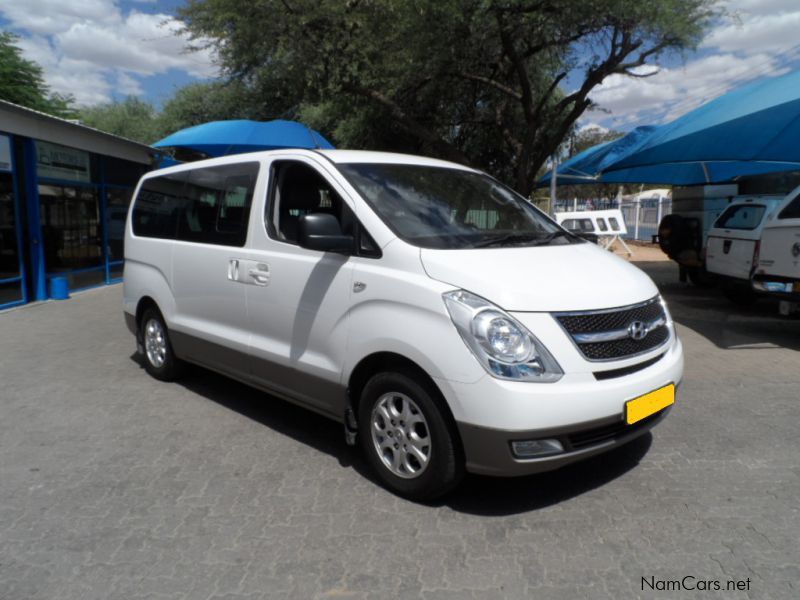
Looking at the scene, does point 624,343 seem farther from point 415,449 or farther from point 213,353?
point 213,353

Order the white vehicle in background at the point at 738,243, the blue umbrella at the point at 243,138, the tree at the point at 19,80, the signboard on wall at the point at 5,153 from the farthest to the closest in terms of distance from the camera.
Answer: the tree at the point at 19,80 < the signboard on wall at the point at 5,153 < the blue umbrella at the point at 243,138 < the white vehicle in background at the point at 738,243

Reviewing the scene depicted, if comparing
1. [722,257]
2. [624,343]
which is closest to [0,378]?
[624,343]

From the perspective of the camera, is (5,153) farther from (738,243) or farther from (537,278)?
(738,243)

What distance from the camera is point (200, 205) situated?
5.00 metres

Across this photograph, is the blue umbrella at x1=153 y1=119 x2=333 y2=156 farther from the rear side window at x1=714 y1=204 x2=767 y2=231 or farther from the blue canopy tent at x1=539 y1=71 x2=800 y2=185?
the rear side window at x1=714 y1=204 x2=767 y2=231

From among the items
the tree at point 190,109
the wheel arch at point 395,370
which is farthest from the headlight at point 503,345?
the tree at point 190,109

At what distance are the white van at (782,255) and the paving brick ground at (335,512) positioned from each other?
7.12 feet

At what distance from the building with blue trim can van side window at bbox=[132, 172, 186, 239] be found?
515 centimetres

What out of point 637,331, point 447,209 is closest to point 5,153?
point 447,209

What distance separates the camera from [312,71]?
475 inches

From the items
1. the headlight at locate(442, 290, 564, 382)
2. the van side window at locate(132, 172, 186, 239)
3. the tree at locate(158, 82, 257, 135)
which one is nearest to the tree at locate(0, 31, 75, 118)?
the tree at locate(158, 82, 257, 135)

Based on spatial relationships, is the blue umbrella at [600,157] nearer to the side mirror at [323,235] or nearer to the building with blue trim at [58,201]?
the side mirror at [323,235]

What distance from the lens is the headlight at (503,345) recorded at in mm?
2936

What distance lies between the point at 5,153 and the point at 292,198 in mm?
8020
